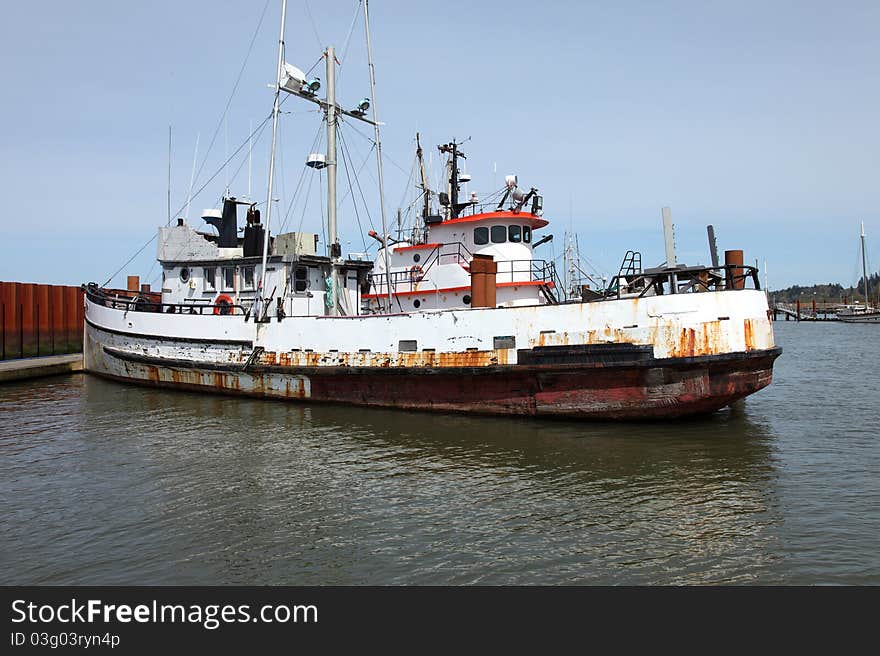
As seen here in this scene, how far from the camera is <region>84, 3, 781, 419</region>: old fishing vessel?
12062mm

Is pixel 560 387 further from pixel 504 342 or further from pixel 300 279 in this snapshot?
→ pixel 300 279

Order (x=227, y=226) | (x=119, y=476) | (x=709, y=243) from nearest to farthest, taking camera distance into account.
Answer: (x=119, y=476), (x=709, y=243), (x=227, y=226)

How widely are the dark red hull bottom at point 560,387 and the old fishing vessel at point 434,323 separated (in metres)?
0.03

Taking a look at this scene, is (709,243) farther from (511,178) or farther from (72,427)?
(72,427)

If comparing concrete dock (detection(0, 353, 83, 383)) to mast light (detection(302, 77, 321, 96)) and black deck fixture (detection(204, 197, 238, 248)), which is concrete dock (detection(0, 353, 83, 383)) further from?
mast light (detection(302, 77, 321, 96))

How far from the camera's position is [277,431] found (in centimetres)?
1228

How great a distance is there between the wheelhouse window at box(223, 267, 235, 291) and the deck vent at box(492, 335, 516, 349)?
9006 mm

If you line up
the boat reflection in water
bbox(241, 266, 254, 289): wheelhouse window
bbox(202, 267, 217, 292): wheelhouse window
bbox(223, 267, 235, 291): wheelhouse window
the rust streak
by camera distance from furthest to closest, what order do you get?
bbox(202, 267, 217, 292): wheelhouse window → bbox(223, 267, 235, 291): wheelhouse window → bbox(241, 266, 254, 289): wheelhouse window → the rust streak → the boat reflection in water

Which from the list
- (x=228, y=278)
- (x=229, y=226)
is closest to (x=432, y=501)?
(x=228, y=278)

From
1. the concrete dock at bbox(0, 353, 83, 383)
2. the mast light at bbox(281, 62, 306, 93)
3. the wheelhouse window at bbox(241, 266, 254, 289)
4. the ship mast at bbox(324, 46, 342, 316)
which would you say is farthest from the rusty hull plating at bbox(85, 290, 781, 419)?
the concrete dock at bbox(0, 353, 83, 383)

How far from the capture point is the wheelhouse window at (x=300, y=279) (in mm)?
17172
